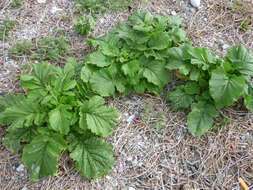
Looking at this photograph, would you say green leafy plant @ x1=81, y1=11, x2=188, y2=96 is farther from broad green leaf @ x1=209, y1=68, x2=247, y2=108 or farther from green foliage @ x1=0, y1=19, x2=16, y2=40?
green foliage @ x1=0, y1=19, x2=16, y2=40

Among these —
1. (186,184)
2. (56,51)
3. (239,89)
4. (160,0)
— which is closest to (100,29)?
(56,51)

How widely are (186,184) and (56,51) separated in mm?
1402

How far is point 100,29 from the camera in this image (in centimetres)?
281

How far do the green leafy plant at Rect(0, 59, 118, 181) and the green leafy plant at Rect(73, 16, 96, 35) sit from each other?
2.03 ft

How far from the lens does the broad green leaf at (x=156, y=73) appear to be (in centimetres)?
236

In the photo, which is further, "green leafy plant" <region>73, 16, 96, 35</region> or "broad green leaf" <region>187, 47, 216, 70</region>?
"green leafy plant" <region>73, 16, 96, 35</region>

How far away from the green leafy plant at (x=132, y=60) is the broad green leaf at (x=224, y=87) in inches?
13.6

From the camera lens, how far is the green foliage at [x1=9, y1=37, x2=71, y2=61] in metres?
2.58

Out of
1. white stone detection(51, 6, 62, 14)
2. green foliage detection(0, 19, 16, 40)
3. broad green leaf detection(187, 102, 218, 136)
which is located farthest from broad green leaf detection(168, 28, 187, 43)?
green foliage detection(0, 19, 16, 40)

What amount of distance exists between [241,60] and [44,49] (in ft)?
4.91

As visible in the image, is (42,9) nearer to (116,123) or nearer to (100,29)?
(100,29)

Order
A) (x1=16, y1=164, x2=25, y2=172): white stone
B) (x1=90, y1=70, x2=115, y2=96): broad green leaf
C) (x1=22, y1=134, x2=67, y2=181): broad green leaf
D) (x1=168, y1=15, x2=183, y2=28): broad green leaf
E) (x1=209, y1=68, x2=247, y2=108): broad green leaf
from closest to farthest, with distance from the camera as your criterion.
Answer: (x1=22, y1=134, x2=67, y2=181): broad green leaf
(x1=16, y1=164, x2=25, y2=172): white stone
(x1=209, y1=68, x2=247, y2=108): broad green leaf
(x1=90, y1=70, x2=115, y2=96): broad green leaf
(x1=168, y1=15, x2=183, y2=28): broad green leaf

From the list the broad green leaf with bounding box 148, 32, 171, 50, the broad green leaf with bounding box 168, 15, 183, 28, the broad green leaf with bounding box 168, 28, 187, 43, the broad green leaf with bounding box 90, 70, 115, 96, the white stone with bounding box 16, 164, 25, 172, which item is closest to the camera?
the white stone with bounding box 16, 164, 25, 172

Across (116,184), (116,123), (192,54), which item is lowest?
(116,184)
